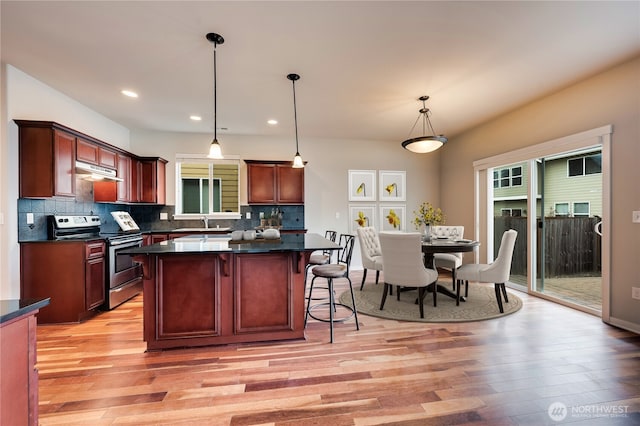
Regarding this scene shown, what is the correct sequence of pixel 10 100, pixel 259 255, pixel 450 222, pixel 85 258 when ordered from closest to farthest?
pixel 259 255 → pixel 10 100 → pixel 85 258 → pixel 450 222

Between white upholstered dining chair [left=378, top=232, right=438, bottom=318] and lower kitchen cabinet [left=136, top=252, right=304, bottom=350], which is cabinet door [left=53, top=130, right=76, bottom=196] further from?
white upholstered dining chair [left=378, top=232, right=438, bottom=318]

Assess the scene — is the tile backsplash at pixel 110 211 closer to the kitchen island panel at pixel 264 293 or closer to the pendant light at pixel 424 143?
the kitchen island panel at pixel 264 293

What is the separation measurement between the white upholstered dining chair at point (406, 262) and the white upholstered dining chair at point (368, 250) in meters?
0.85

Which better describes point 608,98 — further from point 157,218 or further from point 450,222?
point 157,218

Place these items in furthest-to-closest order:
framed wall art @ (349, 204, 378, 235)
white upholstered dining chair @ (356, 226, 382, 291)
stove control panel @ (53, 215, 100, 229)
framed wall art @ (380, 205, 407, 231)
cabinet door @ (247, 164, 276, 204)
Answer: framed wall art @ (380, 205, 407, 231) → framed wall art @ (349, 204, 378, 235) → cabinet door @ (247, 164, 276, 204) → white upholstered dining chair @ (356, 226, 382, 291) → stove control panel @ (53, 215, 100, 229)

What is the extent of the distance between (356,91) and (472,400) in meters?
3.27

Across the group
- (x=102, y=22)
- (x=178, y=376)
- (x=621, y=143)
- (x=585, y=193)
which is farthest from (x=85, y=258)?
(x=585, y=193)

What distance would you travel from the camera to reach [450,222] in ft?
18.7

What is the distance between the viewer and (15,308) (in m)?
0.98

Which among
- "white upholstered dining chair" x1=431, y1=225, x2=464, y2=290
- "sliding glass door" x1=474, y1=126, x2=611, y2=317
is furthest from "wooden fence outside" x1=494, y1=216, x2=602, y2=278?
"white upholstered dining chair" x1=431, y1=225, x2=464, y2=290

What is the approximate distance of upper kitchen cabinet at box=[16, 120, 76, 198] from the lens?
9.48 ft

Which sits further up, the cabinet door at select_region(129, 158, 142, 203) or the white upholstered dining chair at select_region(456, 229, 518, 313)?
the cabinet door at select_region(129, 158, 142, 203)

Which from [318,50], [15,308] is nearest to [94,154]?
[318,50]

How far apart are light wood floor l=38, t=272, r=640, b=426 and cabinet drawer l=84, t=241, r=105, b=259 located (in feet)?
2.63
